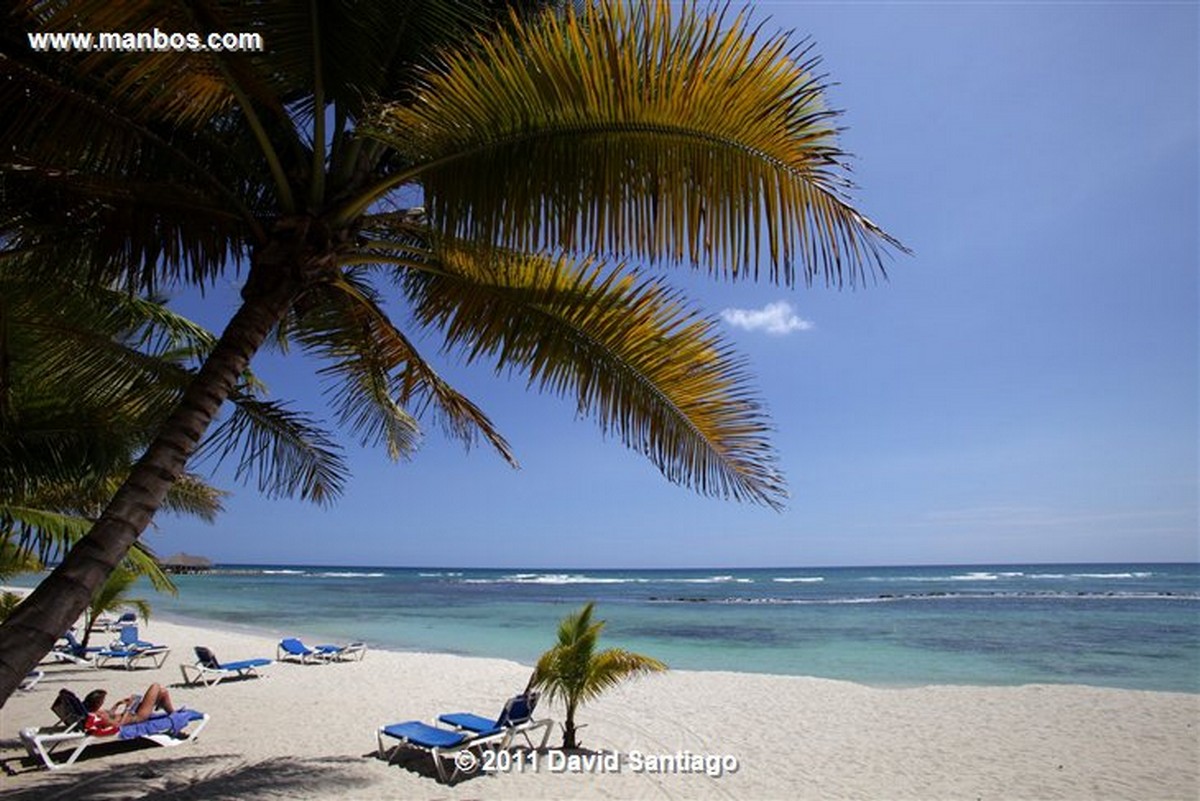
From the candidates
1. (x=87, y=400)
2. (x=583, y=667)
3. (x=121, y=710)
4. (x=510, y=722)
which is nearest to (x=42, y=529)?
(x=121, y=710)

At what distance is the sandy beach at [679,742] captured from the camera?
6488 millimetres

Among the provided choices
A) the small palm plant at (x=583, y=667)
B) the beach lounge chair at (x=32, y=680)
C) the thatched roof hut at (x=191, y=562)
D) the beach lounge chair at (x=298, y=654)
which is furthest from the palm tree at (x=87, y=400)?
the thatched roof hut at (x=191, y=562)

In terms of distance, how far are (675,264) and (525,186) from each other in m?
0.74

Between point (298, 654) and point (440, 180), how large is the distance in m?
14.5

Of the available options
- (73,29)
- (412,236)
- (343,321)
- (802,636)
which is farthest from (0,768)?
(802,636)

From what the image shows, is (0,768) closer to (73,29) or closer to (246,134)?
(246,134)

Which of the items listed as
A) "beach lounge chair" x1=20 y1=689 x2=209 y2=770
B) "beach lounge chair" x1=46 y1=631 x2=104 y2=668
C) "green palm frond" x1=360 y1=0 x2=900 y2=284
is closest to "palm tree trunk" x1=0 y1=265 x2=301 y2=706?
"green palm frond" x1=360 y1=0 x2=900 y2=284

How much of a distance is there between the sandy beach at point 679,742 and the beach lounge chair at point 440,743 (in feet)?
0.56

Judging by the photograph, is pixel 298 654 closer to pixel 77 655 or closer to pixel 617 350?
pixel 77 655

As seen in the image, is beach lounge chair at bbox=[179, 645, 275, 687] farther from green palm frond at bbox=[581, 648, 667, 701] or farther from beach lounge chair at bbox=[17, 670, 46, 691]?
green palm frond at bbox=[581, 648, 667, 701]

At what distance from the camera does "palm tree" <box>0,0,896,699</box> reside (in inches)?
109

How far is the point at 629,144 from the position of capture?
9.61ft

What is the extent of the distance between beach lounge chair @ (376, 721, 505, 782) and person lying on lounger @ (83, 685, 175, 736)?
2.42 metres

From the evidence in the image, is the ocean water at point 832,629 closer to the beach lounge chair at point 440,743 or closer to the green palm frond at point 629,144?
the beach lounge chair at point 440,743
